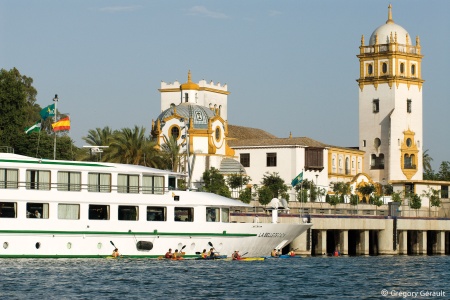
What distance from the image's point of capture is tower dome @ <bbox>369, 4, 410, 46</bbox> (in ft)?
480

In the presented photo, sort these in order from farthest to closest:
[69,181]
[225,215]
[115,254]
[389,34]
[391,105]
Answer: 1. [389,34]
2. [391,105]
3. [225,215]
4. [115,254]
5. [69,181]

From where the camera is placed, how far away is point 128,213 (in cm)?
6612

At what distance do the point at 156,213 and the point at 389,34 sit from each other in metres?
85.2

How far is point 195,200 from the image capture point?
67.7 m

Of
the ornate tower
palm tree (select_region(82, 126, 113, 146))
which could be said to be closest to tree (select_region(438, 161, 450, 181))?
the ornate tower

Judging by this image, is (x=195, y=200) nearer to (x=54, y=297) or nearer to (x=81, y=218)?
(x=81, y=218)

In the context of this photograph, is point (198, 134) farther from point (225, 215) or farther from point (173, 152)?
point (225, 215)

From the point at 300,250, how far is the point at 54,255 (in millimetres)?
24738

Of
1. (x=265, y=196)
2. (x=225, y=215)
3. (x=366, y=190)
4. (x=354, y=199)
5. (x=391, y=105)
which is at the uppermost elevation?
(x=391, y=105)

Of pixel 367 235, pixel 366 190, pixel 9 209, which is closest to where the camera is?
pixel 9 209

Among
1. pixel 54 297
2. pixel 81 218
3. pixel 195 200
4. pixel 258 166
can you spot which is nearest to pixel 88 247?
pixel 81 218

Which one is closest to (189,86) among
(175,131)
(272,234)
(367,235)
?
(175,131)

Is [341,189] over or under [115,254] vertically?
over

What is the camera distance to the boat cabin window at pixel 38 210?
208ft
